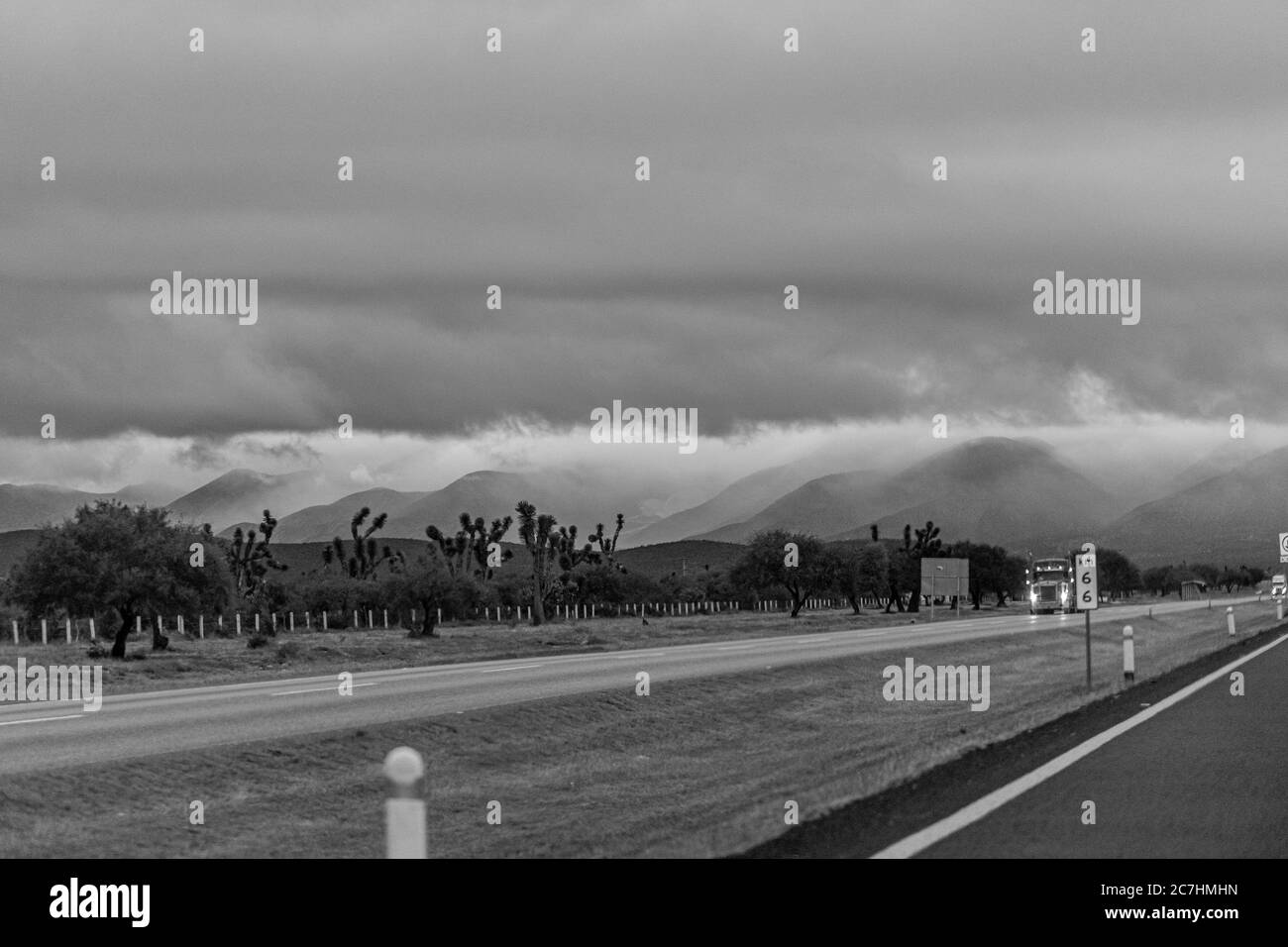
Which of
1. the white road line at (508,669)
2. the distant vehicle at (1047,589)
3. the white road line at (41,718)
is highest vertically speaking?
the white road line at (41,718)

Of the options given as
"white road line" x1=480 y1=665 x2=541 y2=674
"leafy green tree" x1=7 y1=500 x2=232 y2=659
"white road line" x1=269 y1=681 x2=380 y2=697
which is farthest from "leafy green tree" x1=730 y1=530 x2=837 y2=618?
"white road line" x1=269 y1=681 x2=380 y2=697

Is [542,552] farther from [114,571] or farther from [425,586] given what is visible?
[114,571]

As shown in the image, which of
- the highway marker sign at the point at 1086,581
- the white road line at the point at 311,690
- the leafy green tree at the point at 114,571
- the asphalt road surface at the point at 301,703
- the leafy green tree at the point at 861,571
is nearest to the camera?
Result: the asphalt road surface at the point at 301,703

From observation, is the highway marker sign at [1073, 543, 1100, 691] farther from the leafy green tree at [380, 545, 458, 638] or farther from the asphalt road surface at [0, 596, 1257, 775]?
the leafy green tree at [380, 545, 458, 638]

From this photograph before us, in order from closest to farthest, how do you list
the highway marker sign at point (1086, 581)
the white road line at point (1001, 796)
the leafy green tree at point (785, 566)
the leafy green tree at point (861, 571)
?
the white road line at point (1001, 796)
the highway marker sign at point (1086, 581)
the leafy green tree at point (785, 566)
the leafy green tree at point (861, 571)

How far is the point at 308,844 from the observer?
625 inches

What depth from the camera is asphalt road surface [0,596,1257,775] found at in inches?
788

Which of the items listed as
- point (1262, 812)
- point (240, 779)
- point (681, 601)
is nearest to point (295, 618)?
point (681, 601)

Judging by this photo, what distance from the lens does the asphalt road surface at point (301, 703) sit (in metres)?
20.0

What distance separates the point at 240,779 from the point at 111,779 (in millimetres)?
1649

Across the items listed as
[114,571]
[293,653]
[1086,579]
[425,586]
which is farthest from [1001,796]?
[425,586]

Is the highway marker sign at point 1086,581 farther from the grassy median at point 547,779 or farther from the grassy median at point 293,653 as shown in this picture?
the grassy median at point 293,653

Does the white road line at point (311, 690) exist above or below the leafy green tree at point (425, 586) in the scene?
below

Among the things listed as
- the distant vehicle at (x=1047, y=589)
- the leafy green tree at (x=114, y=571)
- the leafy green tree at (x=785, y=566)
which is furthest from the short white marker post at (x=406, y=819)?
the distant vehicle at (x=1047, y=589)
